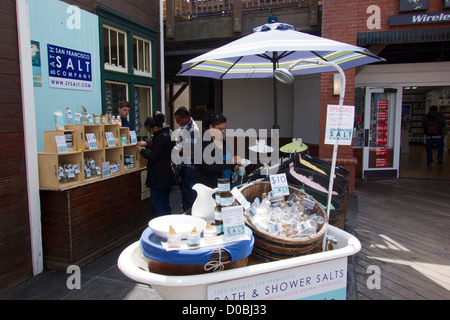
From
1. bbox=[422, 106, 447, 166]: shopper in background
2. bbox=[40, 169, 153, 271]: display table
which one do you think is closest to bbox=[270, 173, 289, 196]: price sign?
bbox=[40, 169, 153, 271]: display table

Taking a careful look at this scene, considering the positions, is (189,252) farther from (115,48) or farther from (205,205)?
(115,48)

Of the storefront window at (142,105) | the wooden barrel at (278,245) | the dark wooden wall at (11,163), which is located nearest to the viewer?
the wooden barrel at (278,245)

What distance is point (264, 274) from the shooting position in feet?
6.55

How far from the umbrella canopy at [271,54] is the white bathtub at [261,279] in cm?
169

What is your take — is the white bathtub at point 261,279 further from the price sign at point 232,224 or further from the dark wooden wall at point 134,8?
→ the dark wooden wall at point 134,8

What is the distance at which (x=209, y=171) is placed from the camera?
3.61 m

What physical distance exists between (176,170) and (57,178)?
144 cm

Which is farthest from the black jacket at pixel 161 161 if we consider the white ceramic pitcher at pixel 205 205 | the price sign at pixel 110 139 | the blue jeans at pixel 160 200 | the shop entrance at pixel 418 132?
the shop entrance at pixel 418 132

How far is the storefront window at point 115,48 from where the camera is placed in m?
5.16

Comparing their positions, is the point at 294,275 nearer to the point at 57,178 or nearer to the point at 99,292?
the point at 99,292

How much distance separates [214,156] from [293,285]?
1.77m

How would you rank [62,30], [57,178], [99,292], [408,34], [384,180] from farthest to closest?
[384,180] → [408,34] → [62,30] → [57,178] → [99,292]
